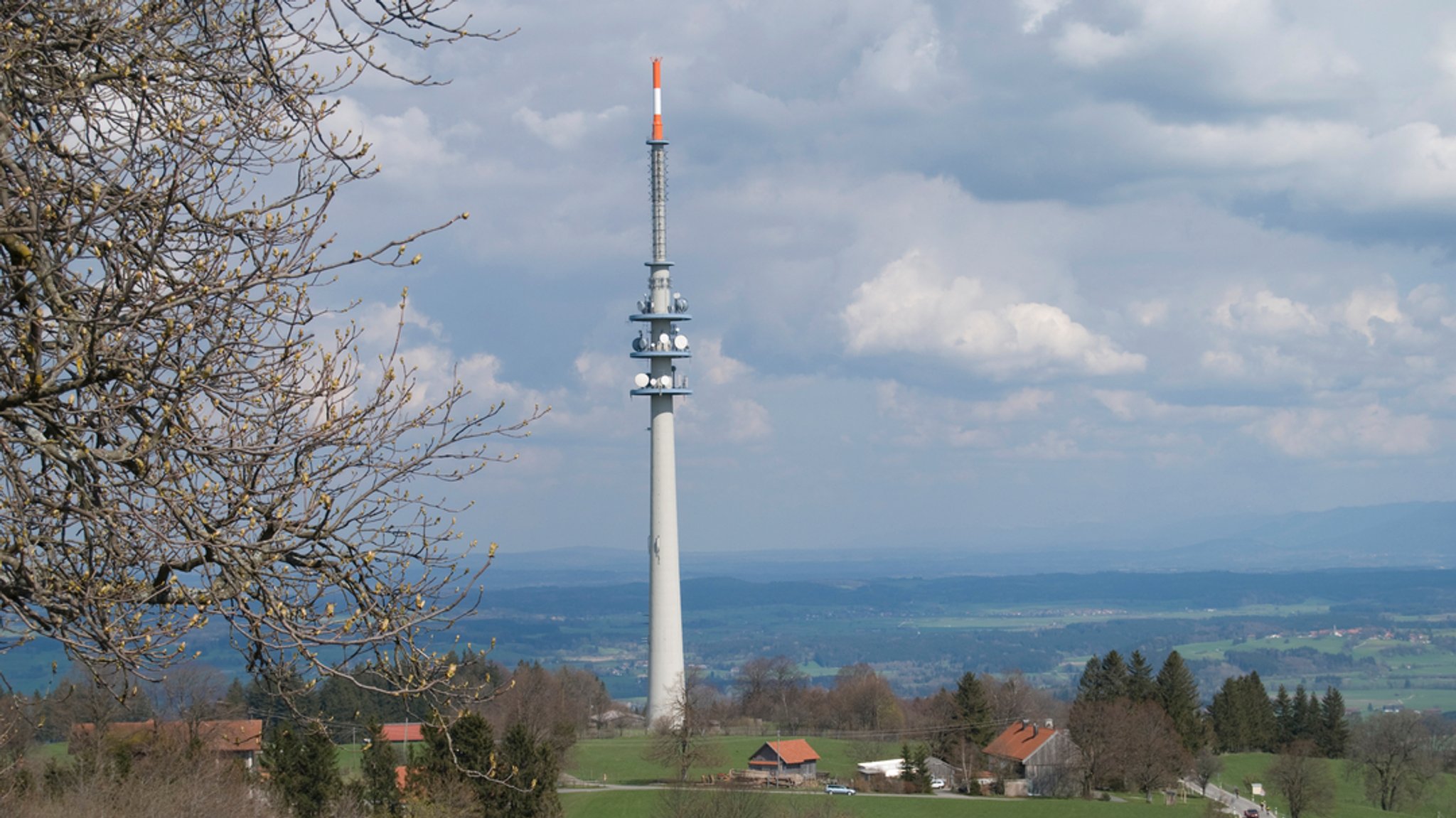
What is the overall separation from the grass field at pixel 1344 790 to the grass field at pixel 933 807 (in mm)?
7335

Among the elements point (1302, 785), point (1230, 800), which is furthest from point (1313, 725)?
point (1302, 785)

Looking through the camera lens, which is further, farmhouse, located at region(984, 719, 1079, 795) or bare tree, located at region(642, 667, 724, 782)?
farmhouse, located at region(984, 719, 1079, 795)

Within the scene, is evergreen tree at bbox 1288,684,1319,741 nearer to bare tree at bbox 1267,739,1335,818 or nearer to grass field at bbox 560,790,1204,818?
bare tree at bbox 1267,739,1335,818

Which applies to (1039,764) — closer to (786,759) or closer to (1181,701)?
(1181,701)

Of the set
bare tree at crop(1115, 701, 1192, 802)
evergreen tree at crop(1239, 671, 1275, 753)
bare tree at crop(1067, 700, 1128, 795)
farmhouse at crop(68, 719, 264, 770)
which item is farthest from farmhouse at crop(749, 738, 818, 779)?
evergreen tree at crop(1239, 671, 1275, 753)

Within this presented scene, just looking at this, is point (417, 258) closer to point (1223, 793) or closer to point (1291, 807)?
point (1291, 807)

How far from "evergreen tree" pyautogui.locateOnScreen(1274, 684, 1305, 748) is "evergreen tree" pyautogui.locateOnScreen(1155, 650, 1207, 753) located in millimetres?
9989

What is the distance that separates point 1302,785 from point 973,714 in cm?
1546

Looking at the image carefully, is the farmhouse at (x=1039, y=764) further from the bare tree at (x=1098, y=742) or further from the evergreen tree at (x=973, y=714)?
the evergreen tree at (x=973, y=714)

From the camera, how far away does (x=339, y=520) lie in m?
7.21

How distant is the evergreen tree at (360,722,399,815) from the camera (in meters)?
34.8

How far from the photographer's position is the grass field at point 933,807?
157 feet

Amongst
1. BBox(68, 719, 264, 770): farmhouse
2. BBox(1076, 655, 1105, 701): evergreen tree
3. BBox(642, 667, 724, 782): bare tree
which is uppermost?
BBox(68, 719, 264, 770): farmhouse

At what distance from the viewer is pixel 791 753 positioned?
2411 inches
